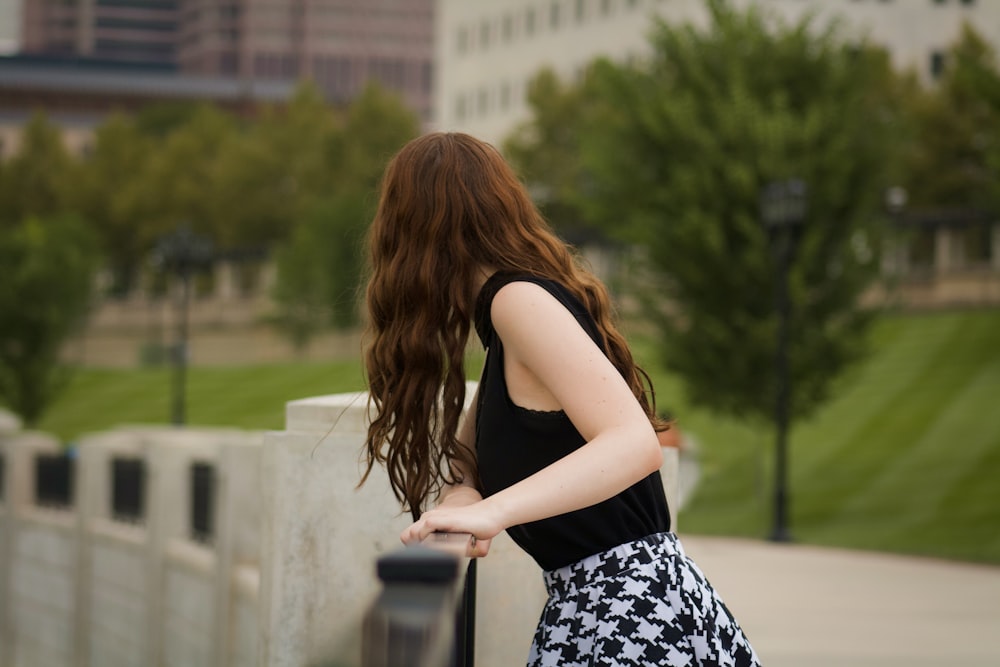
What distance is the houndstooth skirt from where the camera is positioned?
2.61 metres

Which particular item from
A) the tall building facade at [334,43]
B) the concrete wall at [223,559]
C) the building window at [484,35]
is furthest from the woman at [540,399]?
the tall building facade at [334,43]

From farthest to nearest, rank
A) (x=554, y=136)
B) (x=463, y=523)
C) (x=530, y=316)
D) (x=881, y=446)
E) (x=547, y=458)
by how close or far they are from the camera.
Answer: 1. (x=554, y=136)
2. (x=881, y=446)
3. (x=547, y=458)
4. (x=530, y=316)
5. (x=463, y=523)

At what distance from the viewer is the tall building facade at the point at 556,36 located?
245 ft

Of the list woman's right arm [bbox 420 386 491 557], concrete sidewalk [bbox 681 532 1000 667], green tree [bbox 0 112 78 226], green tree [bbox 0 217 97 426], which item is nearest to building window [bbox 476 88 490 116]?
green tree [bbox 0 112 78 226]

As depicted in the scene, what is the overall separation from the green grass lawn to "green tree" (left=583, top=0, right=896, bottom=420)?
1.64 meters

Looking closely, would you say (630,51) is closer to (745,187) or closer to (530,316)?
(745,187)

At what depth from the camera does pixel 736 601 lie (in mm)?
12141

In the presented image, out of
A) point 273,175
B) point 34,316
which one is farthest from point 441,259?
point 273,175

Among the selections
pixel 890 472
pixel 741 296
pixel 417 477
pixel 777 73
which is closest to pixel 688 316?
pixel 741 296

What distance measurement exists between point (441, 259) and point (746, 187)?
69.6ft

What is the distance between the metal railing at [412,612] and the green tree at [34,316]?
160ft

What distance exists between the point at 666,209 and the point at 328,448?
19.4 meters

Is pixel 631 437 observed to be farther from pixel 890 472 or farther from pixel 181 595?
pixel 890 472

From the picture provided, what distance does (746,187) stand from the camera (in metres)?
23.4
